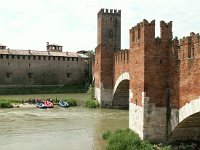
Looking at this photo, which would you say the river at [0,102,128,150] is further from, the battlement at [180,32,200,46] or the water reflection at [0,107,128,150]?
the battlement at [180,32,200,46]

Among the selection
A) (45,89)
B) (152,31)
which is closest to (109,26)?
(45,89)

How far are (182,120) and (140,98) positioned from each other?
2.83m

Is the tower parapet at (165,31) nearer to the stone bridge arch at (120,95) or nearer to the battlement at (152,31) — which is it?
the battlement at (152,31)

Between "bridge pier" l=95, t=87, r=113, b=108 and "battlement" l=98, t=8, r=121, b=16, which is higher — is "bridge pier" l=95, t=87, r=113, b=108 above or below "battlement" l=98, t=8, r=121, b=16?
below

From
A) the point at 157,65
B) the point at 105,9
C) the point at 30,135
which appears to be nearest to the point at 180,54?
the point at 157,65

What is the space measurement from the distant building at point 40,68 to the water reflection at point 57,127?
809 inches

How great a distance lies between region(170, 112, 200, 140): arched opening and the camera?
15062 mm

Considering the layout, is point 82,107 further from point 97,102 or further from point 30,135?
point 30,135

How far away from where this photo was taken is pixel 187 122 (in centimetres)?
1505

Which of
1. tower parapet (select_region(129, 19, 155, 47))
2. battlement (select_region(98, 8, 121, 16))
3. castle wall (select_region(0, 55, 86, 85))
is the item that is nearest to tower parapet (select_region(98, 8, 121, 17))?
battlement (select_region(98, 8, 121, 16))

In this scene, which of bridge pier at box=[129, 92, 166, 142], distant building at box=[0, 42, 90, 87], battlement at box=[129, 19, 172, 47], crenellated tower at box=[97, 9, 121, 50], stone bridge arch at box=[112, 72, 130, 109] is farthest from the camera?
distant building at box=[0, 42, 90, 87]

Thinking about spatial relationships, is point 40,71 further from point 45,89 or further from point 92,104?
point 92,104

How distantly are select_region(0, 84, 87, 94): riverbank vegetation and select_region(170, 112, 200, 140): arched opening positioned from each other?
36117 mm

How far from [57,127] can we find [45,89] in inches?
1171
